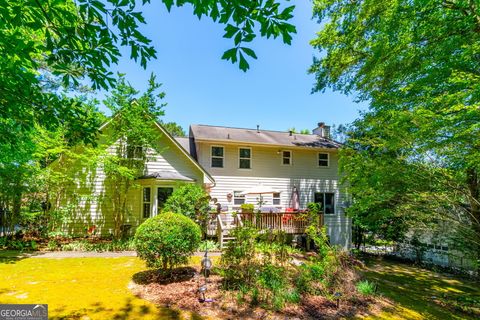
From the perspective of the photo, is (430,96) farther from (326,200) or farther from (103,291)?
(326,200)

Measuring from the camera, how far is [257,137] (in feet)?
56.7

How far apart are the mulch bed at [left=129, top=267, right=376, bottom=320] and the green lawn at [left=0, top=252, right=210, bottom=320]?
0.30 meters

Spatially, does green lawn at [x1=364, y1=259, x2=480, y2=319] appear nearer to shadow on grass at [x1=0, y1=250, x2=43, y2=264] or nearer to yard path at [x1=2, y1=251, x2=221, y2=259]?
yard path at [x1=2, y1=251, x2=221, y2=259]

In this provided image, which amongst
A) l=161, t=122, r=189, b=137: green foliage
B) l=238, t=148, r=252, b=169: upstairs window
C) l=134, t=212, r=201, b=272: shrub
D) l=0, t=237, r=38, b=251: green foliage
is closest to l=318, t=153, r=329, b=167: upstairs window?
l=238, t=148, r=252, b=169: upstairs window

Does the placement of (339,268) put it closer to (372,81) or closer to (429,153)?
(429,153)

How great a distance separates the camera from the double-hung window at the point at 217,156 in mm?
15711

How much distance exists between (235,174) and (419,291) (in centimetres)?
1020

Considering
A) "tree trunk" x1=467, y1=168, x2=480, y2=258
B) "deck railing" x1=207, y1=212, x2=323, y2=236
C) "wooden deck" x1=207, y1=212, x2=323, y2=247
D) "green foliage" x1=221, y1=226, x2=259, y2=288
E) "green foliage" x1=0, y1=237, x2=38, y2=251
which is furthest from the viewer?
"deck railing" x1=207, y1=212, x2=323, y2=236

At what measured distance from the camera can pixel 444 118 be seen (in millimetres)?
6070

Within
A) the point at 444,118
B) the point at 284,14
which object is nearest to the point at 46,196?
the point at 284,14

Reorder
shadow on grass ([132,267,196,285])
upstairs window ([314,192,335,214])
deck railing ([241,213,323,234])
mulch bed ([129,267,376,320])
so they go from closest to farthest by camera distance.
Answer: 1. mulch bed ([129,267,376,320])
2. shadow on grass ([132,267,196,285])
3. deck railing ([241,213,323,234])
4. upstairs window ([314,192,335,214])

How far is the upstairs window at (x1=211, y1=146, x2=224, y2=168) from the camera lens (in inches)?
619

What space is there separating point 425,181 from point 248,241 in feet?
19.4

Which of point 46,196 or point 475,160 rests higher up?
point 475,160
